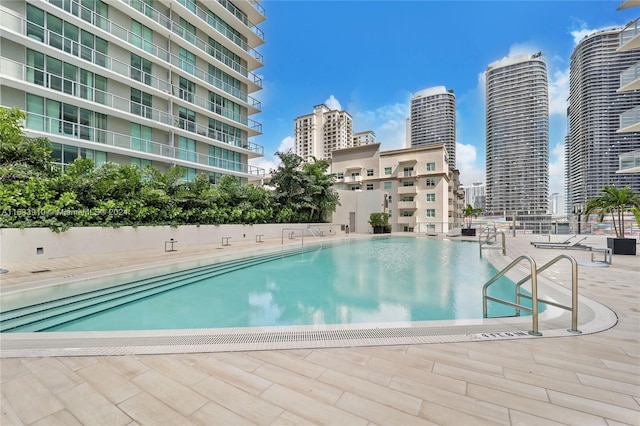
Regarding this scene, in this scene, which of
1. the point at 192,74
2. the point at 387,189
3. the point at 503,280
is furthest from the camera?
the point at 387,189

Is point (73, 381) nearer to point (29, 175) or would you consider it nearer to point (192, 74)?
point (29, 175)

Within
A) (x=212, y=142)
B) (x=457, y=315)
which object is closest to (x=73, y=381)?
(x=457, y=315)

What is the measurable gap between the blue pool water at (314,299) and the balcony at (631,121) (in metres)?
13.7

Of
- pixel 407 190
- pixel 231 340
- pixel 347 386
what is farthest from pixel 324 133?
pixel 347 386

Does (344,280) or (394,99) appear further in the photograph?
(394,99)

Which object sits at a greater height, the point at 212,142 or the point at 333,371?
the point at 212,142

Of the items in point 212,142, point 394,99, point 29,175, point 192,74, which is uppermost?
point 394,99

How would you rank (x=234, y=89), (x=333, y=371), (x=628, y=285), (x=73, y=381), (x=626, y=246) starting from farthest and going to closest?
1. (x=234, y=89)
2. (x=626, y=246)
3. (x=628, y=285)
4. (x=333, y=371)
5. (x=73, y=381)

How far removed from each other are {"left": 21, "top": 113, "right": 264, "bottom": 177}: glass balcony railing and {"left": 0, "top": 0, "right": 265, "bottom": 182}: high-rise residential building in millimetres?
49

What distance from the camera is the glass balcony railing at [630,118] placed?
14.2 meters

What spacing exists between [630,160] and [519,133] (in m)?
45.7

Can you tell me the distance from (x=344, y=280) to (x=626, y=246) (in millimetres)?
10534

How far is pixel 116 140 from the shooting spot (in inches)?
614

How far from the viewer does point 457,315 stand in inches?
174
